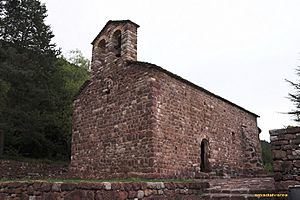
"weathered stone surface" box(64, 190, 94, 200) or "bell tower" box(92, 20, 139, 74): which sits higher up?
"bell tower" box(92, 20, 139, 74)

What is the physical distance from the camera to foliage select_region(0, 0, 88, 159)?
17.6 m

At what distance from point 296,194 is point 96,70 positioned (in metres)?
10.7

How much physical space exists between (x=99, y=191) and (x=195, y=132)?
7.36 meters

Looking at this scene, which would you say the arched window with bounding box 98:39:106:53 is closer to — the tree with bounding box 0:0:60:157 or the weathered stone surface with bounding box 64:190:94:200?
the tree with bounding box 0:0:60:157

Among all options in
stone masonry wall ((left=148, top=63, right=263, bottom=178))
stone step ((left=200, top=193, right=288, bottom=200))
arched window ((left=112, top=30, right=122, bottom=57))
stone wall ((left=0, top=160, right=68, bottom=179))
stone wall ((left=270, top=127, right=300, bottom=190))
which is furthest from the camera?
stone wall ((left=0, top=160, right=68, bottom=179))

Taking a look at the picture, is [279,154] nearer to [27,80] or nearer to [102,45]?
[102,45]

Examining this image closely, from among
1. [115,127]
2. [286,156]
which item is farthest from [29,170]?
[286,156]

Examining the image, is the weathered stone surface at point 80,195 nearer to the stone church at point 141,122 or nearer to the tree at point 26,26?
the stone church at point 141,122

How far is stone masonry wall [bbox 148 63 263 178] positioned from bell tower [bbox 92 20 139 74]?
205 centimetres

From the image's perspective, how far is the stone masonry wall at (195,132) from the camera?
35.3ft

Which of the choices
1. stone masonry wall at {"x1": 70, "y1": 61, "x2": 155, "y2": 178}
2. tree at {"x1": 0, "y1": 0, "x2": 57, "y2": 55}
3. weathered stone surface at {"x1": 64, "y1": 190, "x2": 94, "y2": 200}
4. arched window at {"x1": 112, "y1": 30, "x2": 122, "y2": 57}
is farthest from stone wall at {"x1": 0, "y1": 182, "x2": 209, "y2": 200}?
tree at {"x1": 0, "y1": 0, "x2": 57, "y2": 55}

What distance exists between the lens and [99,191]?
5.71 m

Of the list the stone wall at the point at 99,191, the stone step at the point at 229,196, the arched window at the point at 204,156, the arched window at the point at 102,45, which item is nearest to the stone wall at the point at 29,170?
the arched window at the point at 102,45

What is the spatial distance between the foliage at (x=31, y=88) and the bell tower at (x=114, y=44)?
5.36m
